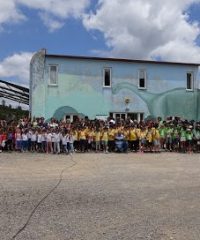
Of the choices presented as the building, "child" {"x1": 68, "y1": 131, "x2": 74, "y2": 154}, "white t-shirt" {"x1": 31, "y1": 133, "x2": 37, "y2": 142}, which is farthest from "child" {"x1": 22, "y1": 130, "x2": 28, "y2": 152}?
the building

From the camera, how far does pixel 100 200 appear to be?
11.0 metres

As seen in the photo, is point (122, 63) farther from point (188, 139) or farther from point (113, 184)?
point (113, 184)

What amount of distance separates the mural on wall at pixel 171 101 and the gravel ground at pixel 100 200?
1459 cm

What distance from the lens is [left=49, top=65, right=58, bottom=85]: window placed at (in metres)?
30.9

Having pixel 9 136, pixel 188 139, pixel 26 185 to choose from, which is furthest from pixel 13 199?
pixel 188 139

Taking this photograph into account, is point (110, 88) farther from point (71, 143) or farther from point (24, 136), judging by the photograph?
point (24, 136)

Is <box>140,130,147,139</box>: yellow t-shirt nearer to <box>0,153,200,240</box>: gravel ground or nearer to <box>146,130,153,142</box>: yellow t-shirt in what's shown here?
<box>146,130,153,142</box>: yellow t-shirt

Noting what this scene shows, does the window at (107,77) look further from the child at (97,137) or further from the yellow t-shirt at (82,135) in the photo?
the yellow t-shirt at (82,135)

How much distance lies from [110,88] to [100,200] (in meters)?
21.4

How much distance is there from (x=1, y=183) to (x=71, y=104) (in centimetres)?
1842

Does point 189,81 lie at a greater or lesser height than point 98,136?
greater

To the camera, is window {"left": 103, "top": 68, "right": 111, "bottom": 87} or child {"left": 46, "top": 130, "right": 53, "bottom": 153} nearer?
child {"left": 46, "top": 130, "right": 53, "bottom": 153}

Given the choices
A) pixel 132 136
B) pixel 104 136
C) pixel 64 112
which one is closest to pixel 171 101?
pixel 64 112

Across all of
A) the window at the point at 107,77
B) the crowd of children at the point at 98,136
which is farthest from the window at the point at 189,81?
the crowd of children at the point at 98,136
